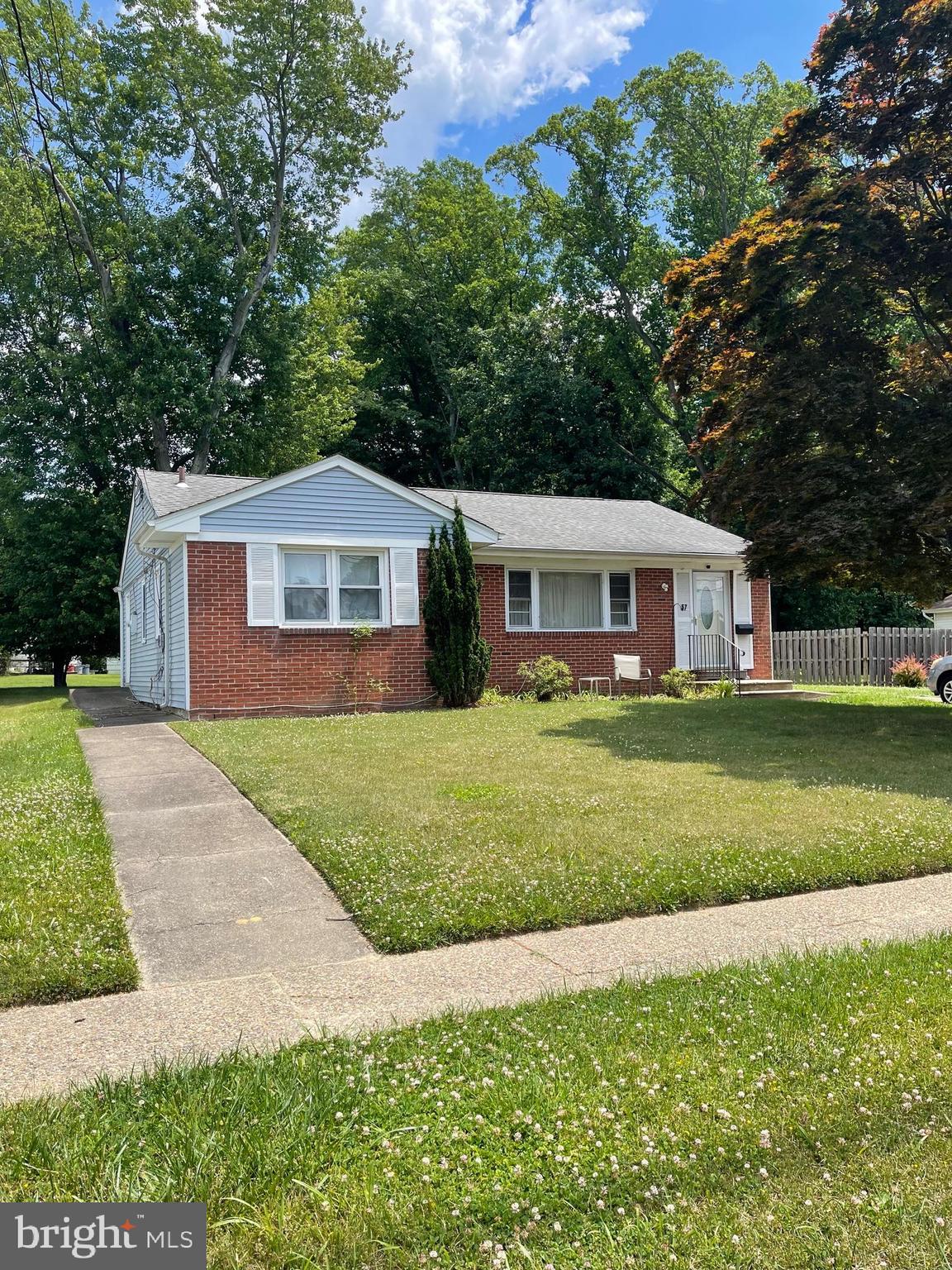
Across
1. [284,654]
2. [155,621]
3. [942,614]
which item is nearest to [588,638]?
[284,654]

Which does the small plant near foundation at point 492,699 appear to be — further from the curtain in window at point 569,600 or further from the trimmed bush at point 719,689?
the trimmed bush at point 719,689

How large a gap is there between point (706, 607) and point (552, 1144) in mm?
18220

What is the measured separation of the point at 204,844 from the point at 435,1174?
4226mm

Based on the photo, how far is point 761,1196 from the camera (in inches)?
95.3

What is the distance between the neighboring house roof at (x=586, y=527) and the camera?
59.9 feet

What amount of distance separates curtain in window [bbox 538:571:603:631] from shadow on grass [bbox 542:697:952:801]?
3403 mm

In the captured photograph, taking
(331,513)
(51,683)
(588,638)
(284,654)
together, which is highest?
(331,513)

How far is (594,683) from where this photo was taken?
1831cm

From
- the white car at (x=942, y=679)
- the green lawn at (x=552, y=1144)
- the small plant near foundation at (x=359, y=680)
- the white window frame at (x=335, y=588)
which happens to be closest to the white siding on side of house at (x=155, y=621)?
the white window frame at (x=335, y=588)

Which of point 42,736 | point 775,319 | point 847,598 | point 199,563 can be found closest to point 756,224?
point 775,319

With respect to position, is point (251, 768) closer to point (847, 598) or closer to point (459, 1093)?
point (459, 1093)

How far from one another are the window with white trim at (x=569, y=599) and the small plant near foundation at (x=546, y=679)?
1055 mm

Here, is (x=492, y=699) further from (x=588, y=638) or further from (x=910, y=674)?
(x=910, y=674)

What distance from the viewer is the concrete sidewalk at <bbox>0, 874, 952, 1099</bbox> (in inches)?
132
